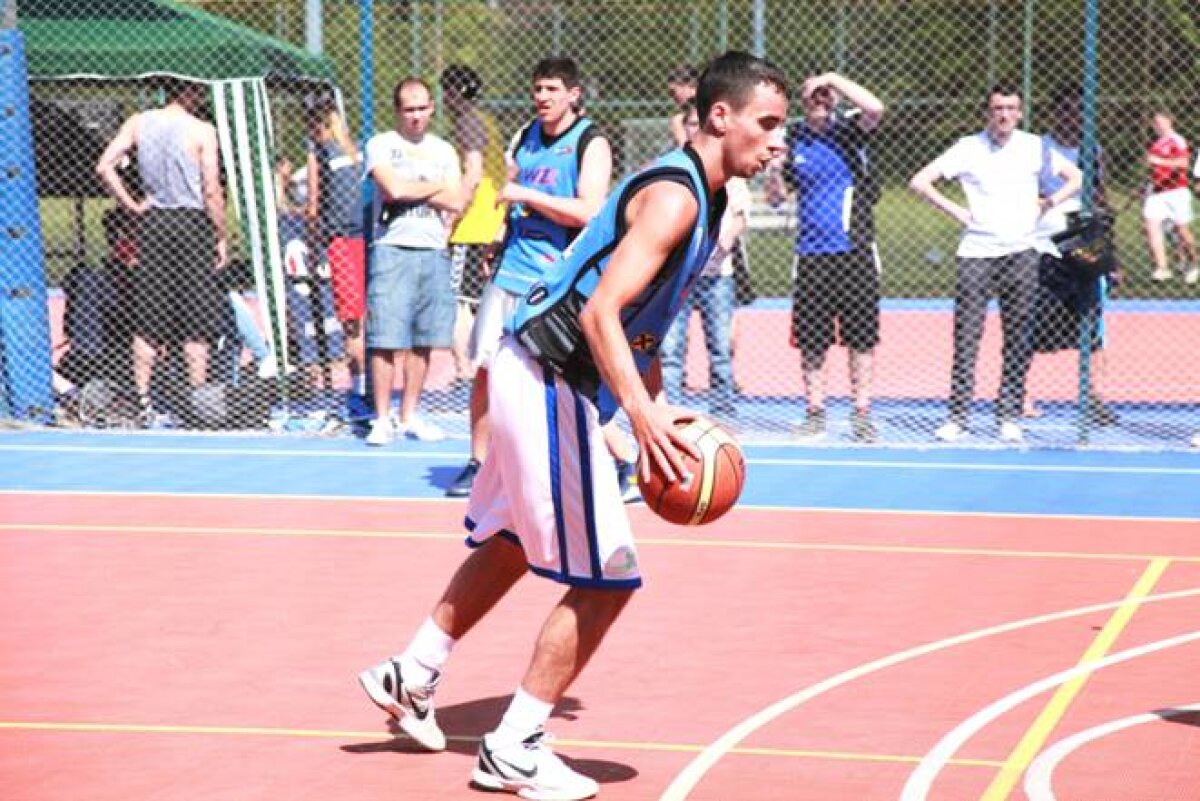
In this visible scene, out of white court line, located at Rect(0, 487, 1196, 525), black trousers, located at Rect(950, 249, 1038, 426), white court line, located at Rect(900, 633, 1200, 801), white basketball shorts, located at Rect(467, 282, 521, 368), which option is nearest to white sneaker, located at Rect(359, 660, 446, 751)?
white court line, located at Rect(900, 633, 1200, 801)

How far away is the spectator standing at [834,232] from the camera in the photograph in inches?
504

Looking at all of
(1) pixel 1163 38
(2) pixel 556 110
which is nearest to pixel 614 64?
(1) pixel 1163 38

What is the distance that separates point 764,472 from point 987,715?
218 inches

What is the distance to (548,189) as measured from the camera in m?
10.3

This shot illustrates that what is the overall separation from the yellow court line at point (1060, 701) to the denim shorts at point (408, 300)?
16.4ft

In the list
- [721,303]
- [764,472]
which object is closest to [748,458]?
[764,472]

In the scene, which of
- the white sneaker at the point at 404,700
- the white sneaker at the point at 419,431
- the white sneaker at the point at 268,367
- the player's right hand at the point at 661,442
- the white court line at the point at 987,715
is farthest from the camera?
the white sneaker at the point at 268,367

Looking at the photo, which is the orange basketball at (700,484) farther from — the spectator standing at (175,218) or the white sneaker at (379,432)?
the spectator standing at (175,218)

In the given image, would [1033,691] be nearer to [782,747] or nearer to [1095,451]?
[782,747]

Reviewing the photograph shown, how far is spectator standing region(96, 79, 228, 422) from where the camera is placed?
13047 mm

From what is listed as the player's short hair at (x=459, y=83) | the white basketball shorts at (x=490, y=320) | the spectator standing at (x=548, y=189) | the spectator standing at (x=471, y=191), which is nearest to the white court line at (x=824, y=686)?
the spectator standing at (x=548, y=189)

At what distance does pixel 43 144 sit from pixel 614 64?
1782 centimetres

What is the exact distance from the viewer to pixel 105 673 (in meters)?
7.25

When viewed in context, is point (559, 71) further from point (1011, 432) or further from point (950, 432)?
point (1011, 432)
